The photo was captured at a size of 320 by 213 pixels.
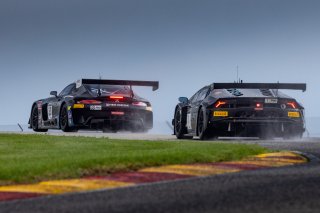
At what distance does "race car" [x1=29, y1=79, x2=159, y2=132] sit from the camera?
58.9ft

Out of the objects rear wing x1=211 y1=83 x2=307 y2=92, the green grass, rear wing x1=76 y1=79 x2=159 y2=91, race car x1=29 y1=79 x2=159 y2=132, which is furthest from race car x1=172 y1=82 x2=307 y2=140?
race car x1=29 y1=79 x2=159 y2=132

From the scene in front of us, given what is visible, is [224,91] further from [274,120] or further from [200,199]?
[200,199]

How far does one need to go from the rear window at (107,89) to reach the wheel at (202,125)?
406 cm

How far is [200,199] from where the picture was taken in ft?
19.5

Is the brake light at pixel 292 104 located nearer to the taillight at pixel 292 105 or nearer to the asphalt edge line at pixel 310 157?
the taillight at pixel 292 105

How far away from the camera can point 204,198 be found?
235 inches

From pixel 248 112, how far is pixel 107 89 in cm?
524

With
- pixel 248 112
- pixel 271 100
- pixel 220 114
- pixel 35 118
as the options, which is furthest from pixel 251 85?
pixel 35 118

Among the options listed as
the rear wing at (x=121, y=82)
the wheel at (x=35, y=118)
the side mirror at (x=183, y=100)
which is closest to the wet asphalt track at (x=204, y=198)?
the side mirror at (x=183, y=100)

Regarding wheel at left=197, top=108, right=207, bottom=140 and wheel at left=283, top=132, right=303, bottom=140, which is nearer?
wheel at left=197, top=108, right=207, bottom=140

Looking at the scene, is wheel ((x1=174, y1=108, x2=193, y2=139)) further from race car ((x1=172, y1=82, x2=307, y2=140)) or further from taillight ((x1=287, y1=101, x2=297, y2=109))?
taillight ((x1=287, y1=101, x2=297, y2=109))

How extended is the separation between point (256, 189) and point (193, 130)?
29.5 feet

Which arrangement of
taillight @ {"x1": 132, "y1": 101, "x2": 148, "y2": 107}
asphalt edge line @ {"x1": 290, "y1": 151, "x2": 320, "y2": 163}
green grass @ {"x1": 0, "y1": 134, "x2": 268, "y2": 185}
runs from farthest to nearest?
taillight @ {"x1": 132, "y1": 101, "x2": 148, "y2": 107} → asphalt edge line @ {"x1": 290, "y1": 151, "x2": 320, "y2": 163} → green grass @ {"x1": 0, "y1": 134, "x2": 268, "y2": 185}

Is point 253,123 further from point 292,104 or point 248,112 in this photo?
point 292,104
